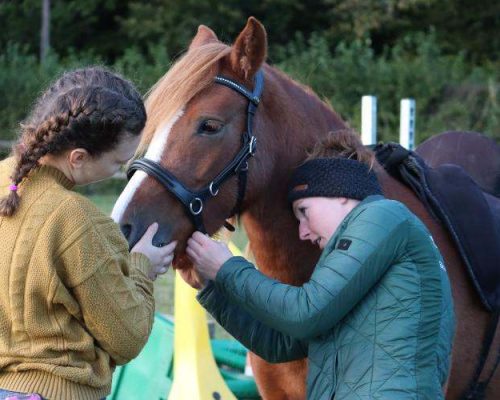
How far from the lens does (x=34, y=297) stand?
2.01 m

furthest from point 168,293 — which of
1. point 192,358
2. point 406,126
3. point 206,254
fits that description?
point 206,254

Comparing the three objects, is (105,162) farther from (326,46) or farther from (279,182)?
(326,46)

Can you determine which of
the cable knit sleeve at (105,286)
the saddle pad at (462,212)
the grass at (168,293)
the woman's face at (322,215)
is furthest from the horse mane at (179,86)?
the grass at (168,293)

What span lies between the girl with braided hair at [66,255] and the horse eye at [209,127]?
1.85 feet

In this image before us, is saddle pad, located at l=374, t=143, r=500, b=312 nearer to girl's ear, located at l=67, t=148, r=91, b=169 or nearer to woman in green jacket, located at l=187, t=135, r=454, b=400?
woman in green jacket, located at l=187, t=135, r=454, b=400

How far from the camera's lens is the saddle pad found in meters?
3.19

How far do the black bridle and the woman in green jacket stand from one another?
0.17 m

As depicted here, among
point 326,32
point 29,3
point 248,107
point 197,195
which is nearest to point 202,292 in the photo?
point 197,195

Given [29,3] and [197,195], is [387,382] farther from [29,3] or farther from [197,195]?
[29,3]

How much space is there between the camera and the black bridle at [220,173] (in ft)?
8.52

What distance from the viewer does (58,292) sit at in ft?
6.58

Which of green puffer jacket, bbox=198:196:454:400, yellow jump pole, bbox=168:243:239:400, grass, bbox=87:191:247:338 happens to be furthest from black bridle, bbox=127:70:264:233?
grass, bbox=87:191:247:338

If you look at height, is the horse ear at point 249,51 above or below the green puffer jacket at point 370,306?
above

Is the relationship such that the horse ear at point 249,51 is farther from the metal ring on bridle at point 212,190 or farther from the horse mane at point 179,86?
the metal ring on bridle at point 212,190
